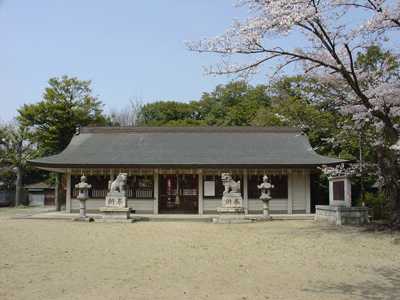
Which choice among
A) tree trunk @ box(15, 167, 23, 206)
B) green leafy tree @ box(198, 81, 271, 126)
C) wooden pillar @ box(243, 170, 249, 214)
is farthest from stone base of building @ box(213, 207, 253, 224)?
tree trunk @ box(15, 167, 23, 206)

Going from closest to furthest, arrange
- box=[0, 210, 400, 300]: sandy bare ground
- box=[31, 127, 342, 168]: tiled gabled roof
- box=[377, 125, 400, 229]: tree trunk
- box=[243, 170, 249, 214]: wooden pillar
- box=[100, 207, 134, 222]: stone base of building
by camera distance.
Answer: box=[0, 210, 400, 300]: sandy bare ground, box=[377, 125, 400, 229]: tree trunk, box=[100, 207, 134, 222]: stone base of building, box=[31, 127, 342, 168]: tiled gabled roof, box=[243, 170, 249, 214]: wooden pillar

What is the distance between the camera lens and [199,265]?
8617 mm

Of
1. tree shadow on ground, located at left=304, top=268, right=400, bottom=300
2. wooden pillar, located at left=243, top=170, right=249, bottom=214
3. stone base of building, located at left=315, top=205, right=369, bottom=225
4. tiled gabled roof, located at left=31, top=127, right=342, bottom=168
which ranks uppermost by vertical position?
tiled gabled roof, located at left=31, top=127, right=342, bottom=168

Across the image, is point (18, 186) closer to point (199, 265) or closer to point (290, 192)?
point (290, 192)

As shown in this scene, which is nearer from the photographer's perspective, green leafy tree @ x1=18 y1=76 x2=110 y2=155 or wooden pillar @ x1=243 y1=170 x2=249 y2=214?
wooden pillar @ x1=243 y1=170 x2=249 y2=214

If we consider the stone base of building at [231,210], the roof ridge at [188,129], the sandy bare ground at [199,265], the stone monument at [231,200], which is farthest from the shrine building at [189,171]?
the sandy bare ground at [199,265]

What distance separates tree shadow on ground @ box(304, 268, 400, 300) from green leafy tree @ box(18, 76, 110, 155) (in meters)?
27.4

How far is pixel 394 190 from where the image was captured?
559 inches

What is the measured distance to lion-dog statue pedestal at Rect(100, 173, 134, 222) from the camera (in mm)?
18445

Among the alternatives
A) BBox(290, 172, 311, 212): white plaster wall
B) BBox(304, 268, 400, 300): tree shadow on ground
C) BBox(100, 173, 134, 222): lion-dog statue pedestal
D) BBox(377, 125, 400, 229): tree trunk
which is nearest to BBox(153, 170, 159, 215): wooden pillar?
BBox(100, 173, 134, 222): lion-dog statue pedestal

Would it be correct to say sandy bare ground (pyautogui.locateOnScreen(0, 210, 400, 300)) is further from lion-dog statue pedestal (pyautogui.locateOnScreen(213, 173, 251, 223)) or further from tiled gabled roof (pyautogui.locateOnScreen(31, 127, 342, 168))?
tiled gabled roof (pyautogui.locateOnScreen(31, 127, 342, 168))

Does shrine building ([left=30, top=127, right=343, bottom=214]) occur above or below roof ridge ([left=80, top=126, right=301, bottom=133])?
below

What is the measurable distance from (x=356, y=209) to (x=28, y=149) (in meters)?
26.8

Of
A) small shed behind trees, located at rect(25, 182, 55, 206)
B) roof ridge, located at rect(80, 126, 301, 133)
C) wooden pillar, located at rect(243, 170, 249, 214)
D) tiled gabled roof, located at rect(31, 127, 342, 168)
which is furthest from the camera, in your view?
small shed behind trees, located at rect(25, 182, 55, 206)
